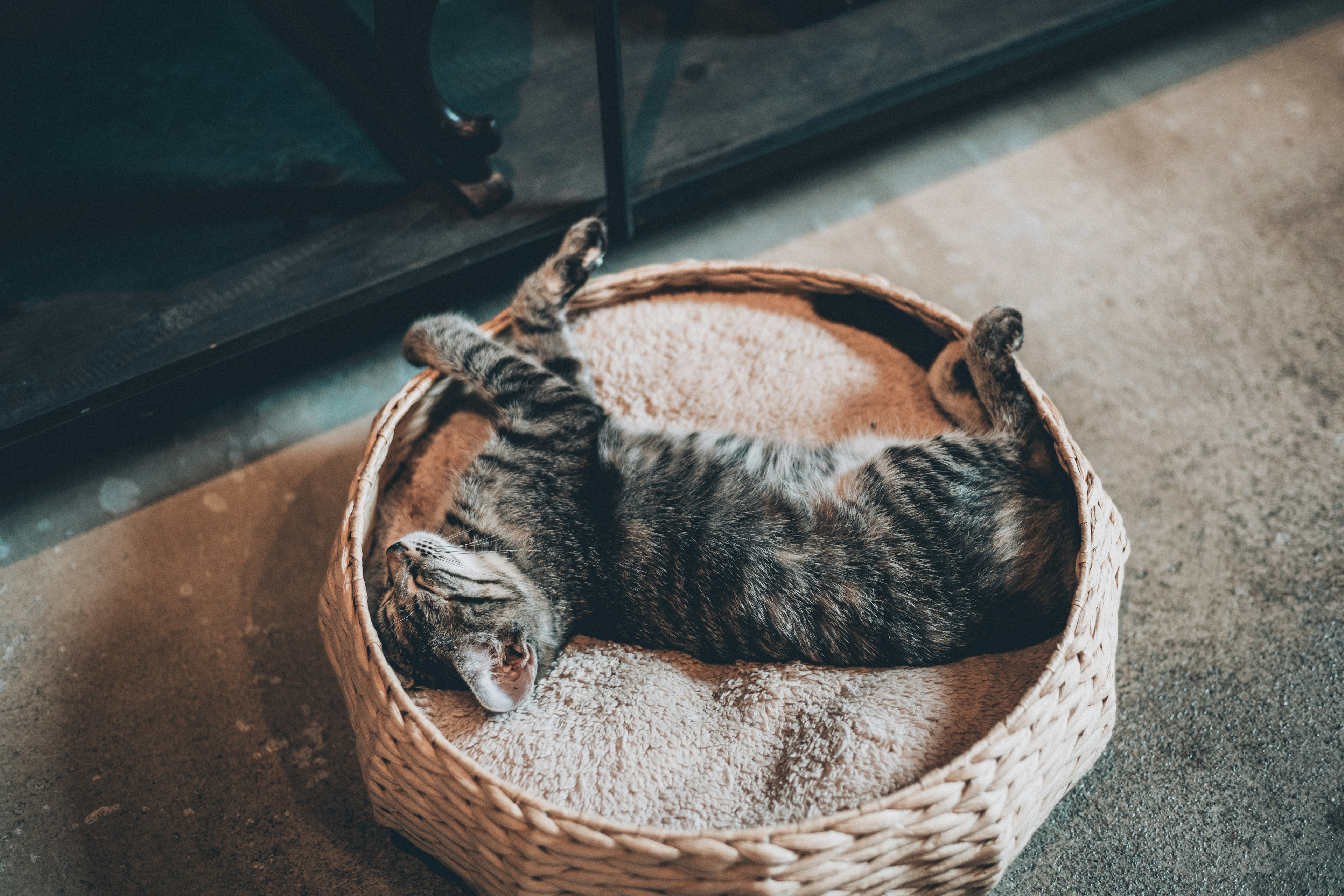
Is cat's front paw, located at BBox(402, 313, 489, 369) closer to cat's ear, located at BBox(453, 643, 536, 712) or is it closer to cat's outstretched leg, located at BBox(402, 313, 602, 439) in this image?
cat's outstretched leg, located at BBox(402, 313, 602, 439)

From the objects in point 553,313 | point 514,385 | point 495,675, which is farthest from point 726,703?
point 553,313

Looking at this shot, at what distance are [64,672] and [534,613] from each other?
0.93 meters

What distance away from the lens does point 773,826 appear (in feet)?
2.99

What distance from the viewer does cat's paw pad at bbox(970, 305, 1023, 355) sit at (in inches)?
51.6

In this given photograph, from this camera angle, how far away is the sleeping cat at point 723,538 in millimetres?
1160

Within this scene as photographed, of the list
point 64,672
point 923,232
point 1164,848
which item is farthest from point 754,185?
point 64,672

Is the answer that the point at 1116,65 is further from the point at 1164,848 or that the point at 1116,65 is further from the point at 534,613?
the point at 534,613

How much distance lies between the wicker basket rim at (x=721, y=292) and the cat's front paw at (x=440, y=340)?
3 centimetres

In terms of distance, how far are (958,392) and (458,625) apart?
962mm

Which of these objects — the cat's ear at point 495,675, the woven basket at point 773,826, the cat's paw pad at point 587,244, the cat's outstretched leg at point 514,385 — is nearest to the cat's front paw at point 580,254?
the cat's paw pad at point 587,244

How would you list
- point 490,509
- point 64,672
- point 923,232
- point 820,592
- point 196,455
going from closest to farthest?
1. point 820,592
2. point 490,509
3. point 64,672
4. point 196,455
5. point 923,232

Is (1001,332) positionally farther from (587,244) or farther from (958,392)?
(587,244)

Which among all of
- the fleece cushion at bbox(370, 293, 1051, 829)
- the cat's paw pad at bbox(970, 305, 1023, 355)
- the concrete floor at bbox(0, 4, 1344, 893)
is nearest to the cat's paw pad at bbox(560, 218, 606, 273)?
the fleece cushion at bbox(370, 293, 1051, 829)

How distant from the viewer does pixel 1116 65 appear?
246cm
